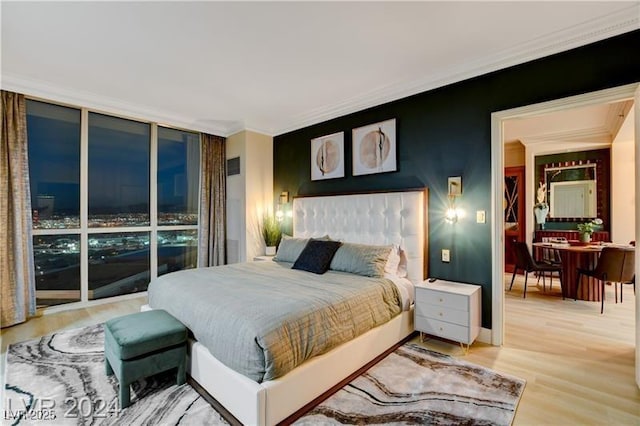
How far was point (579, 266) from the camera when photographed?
445cm

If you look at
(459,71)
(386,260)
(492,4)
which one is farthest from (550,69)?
(386,260)

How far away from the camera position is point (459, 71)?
303 centimetres

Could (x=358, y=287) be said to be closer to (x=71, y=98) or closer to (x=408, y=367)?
(x=408, y=367)

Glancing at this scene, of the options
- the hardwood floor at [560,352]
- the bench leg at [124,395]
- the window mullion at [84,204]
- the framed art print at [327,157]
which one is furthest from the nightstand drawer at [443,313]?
the window mullion at [84,204]

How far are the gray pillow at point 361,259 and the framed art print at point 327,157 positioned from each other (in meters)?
1.28

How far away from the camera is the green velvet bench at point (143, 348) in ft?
6.47

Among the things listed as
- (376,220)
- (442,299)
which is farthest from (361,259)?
(442,299)

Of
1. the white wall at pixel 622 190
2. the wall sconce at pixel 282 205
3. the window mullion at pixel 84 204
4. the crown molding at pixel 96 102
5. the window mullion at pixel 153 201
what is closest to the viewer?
the crown molding at pixel 96 102

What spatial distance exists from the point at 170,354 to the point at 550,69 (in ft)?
12.8

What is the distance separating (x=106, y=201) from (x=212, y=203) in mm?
1454

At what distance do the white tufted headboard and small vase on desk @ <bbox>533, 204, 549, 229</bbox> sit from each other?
422 cm

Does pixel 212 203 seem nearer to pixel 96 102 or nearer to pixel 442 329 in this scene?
pixel 96 102

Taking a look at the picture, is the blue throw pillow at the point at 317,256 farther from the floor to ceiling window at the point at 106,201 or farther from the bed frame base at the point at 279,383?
the floor to ceiling window at the point at 106,201

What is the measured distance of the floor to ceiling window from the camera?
149 inches
